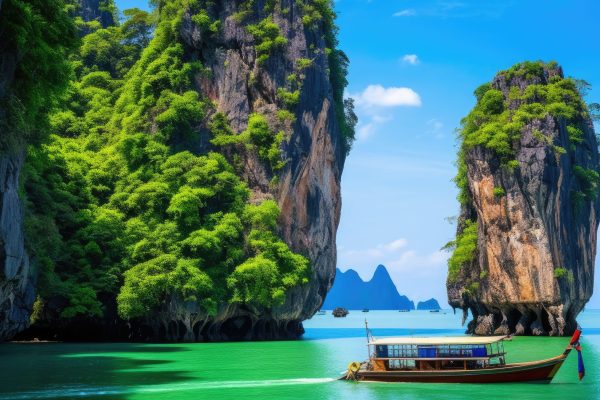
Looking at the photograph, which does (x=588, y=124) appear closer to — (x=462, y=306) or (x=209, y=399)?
(x=462, y=306)

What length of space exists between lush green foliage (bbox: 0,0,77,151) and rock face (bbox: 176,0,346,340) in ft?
81.4

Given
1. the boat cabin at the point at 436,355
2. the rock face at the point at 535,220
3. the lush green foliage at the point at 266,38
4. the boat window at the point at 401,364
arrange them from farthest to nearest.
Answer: the lush green foliage at the point at 266,38, the rock face at the point at 535,220, the boat window at the point at 401,364, the boat cabin at the point at 436,355

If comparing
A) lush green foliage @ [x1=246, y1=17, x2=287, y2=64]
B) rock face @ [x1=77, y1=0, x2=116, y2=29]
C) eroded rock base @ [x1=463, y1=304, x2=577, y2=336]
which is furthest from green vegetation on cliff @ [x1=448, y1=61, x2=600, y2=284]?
rock face @ [x1=77, y1=0, x2=116, y2=29]

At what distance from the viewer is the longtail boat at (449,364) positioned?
71.7ft

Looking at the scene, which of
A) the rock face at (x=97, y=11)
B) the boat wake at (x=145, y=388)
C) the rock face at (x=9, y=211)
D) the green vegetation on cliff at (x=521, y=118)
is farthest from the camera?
the rock face at (x=97, y=11)

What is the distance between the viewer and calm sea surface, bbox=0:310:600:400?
19.6 metres

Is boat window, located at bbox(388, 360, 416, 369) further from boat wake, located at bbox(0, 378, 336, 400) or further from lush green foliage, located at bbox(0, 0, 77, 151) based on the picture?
lush green foliage, located at bbox(0, 0, 77, 151)

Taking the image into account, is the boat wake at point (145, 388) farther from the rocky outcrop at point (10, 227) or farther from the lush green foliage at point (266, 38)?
the lush green foliage at point (266, 38)

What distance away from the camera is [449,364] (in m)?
22.4

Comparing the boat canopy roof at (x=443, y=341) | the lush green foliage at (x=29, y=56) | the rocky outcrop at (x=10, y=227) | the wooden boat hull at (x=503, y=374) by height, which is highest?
the lush green foliage at (x=29, y=56)

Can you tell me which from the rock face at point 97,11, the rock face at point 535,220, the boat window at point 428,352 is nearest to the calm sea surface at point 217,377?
the boat window at point 428,352

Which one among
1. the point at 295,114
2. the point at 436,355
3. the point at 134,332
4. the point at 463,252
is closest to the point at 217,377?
the point at 436,355

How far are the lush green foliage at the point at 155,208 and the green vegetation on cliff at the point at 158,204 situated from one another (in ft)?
0.24

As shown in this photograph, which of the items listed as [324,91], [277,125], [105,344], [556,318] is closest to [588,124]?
[556,318]
